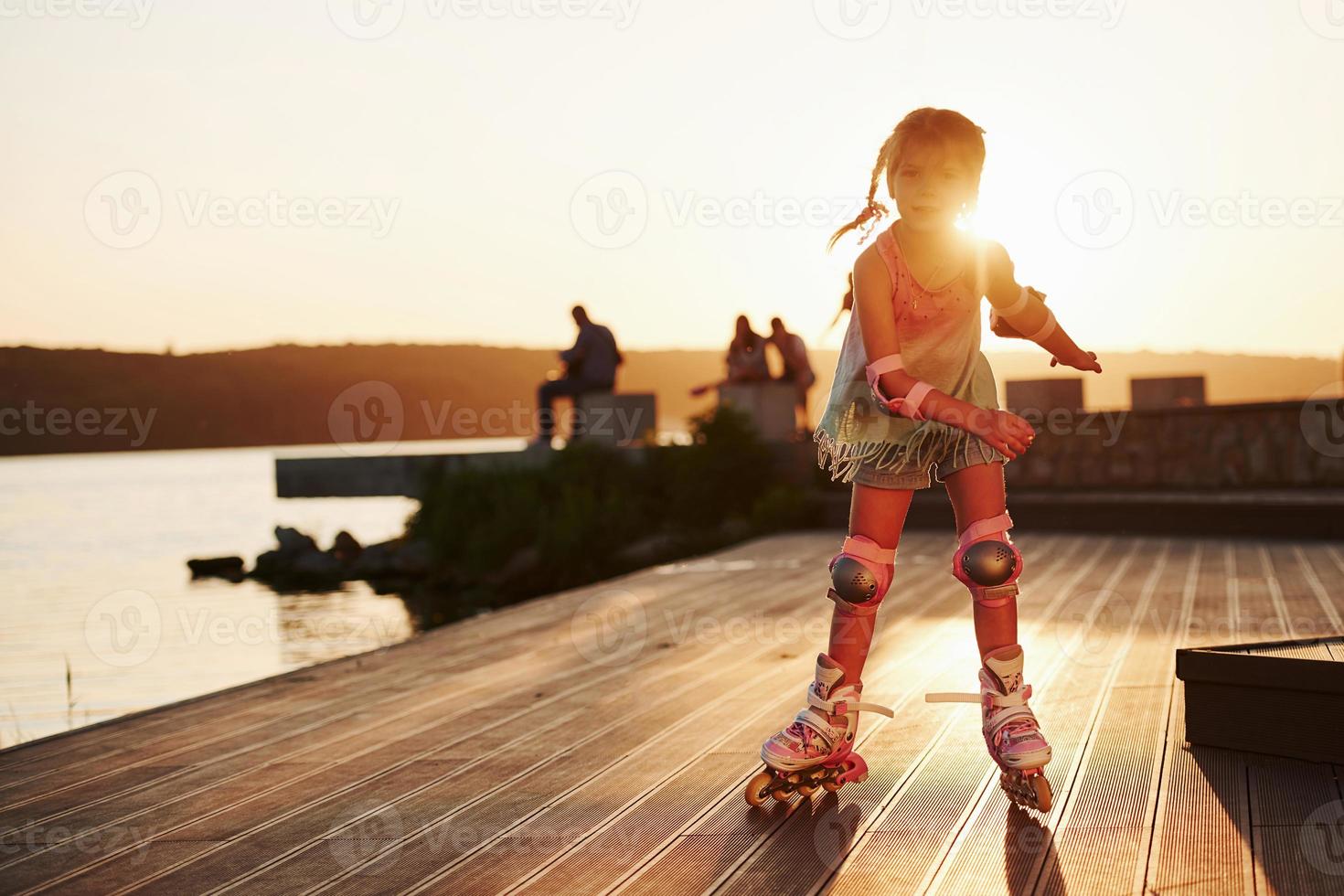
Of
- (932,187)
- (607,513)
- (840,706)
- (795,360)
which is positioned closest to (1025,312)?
(932,187)

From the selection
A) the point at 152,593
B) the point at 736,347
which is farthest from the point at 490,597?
the point at 152,593

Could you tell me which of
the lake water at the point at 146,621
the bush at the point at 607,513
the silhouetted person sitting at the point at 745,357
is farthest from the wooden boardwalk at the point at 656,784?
the silhouetted person sitting at the point at 745,357

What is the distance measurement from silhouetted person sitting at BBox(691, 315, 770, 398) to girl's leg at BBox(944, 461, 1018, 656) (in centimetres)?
1169

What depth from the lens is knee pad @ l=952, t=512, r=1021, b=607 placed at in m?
2.74

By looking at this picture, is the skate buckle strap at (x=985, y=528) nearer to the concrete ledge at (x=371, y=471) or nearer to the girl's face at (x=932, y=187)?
the girl's face at (x=932, y=187)

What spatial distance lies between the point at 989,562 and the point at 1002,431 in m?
0.33

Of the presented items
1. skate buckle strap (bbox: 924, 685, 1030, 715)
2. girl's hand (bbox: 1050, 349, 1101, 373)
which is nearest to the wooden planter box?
skate buckle strap (bbox: 924, 685, 1030, 715)

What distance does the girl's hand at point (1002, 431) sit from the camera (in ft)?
8.43

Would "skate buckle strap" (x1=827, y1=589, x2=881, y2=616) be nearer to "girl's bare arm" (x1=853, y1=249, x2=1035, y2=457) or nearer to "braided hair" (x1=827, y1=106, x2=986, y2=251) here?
"girl's bare arm" (x1=853, y1=249, x2=1035, y2=457)

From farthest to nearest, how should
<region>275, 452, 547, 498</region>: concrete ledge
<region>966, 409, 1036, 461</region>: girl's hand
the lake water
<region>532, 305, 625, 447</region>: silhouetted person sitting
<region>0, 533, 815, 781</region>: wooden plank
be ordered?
1. <region>275, 452, 547, 498</region>: concrete ledge
2. <region>532, 305, 625, 447</region>: silhouetted person sitting
3. the lake water
4. <region>0, 533, 815, 781</region>: wooden plank
5. <region>966, 409, 1036, 461</region>: girl's hand

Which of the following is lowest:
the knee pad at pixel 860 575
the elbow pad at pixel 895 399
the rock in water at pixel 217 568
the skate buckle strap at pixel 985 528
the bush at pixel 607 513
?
the rock in water at pixel 217 568

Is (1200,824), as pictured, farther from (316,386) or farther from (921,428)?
(316,386)

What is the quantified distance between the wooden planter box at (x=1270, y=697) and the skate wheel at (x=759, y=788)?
110 cm

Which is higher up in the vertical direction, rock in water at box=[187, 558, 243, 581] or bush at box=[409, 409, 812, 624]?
bush at box=[409, 409, 812, 624]
